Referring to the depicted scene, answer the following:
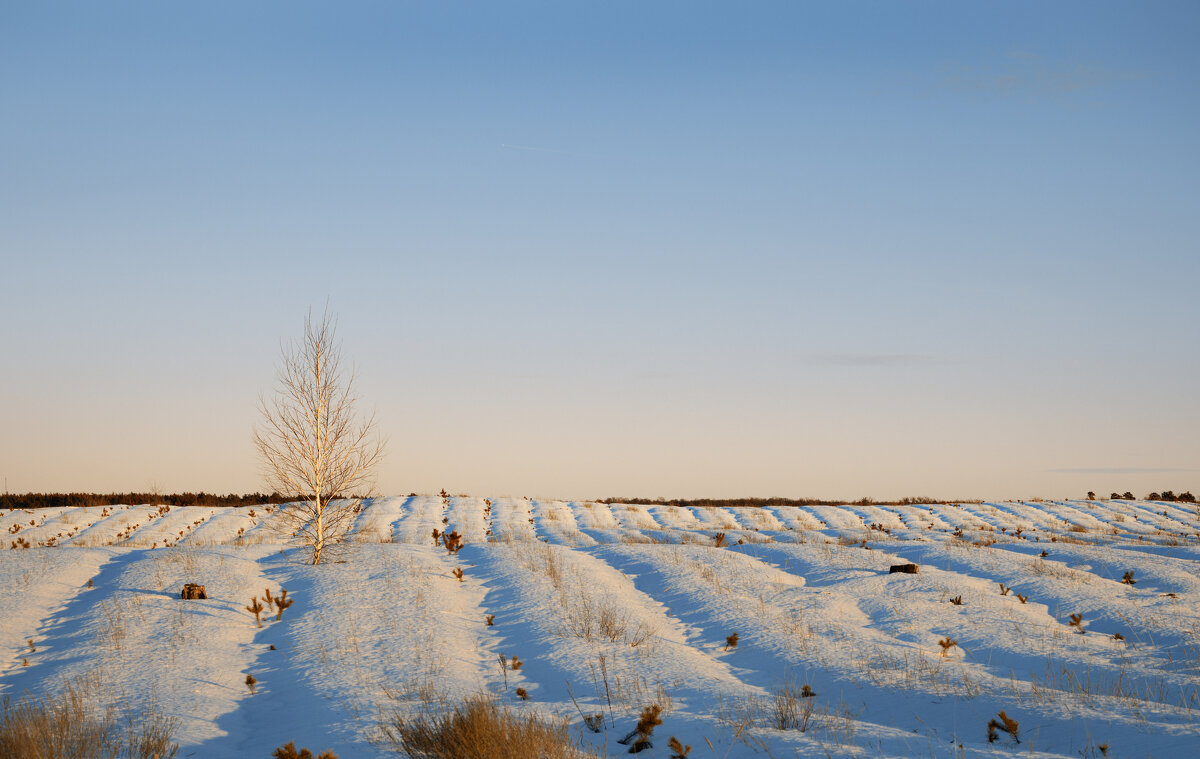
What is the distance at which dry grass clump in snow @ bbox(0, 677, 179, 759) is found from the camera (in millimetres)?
5461

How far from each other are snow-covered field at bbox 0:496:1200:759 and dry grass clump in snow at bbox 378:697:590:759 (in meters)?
0.50

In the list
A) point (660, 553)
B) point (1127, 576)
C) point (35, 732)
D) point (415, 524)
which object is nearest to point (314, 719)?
point (35, 732)

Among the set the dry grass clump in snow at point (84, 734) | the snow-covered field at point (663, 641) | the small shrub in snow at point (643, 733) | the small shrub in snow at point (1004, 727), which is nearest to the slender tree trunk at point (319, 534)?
the snow-covered field at point (663, 641)

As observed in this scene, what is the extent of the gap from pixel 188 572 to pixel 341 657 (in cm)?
578

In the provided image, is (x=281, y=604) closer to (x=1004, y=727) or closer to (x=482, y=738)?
(x=482, y=738)

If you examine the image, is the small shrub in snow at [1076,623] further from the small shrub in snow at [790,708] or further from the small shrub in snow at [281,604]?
the small shrub in snow at [281,604]

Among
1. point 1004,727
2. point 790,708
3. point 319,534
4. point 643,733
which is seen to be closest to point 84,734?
point 643,733

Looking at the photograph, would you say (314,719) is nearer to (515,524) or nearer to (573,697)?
(573,697)

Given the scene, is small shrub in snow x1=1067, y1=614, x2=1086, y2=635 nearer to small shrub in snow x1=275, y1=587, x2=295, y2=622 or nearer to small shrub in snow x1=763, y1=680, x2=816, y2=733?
small shrub in snow x1=763, y1=680, x2=816, y2=733

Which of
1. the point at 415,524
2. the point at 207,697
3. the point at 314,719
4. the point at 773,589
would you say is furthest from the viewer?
the point at 415,524

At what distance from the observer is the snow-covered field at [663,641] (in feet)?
21.2

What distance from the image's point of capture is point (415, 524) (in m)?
23.7

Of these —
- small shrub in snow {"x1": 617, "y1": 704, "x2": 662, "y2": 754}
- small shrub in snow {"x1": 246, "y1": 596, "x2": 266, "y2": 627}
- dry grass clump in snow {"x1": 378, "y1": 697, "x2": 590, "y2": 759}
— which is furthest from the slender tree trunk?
small shrub in snow {"x1": 617, "y1": 704, "x2": 662, "y2": 754}

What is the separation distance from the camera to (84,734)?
19.7ft
